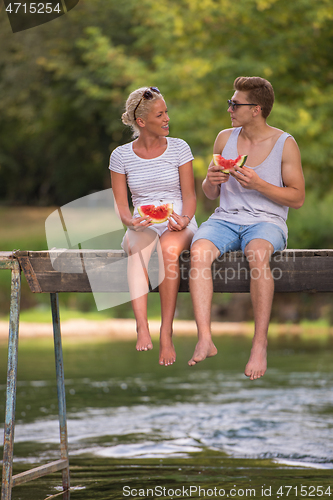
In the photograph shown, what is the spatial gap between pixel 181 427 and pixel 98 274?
331 centimetres

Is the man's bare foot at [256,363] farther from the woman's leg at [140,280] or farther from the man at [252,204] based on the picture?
the woman's leg at [140,280]

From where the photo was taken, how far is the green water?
523cm

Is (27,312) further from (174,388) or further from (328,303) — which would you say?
(174,388)

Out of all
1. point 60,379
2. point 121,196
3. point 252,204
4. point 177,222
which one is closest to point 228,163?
point 252,204

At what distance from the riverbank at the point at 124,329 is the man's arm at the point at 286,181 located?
33.8ft

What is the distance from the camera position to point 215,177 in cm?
438

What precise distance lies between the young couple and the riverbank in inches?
401

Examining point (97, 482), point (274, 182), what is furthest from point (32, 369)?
point (274, 182)

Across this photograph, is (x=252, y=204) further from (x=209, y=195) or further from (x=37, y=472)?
(x=37, y=472)

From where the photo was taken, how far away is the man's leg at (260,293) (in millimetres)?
Result: 4105

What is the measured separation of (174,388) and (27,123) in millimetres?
23544

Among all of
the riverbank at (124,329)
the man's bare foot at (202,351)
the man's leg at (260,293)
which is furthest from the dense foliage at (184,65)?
the man's bare foot at (202,351)

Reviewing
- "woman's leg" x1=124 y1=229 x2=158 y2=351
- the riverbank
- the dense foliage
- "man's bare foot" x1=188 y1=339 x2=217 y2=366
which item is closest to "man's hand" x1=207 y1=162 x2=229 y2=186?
"woman's leg" x1=124 y1=229 x2=158 y2=351

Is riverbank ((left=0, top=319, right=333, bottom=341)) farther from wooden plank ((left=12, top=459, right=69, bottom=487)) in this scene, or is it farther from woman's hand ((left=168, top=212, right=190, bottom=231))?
woman's hand ((left=168, top=212, right=190, bottom=231))
